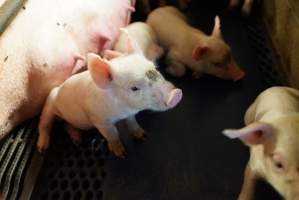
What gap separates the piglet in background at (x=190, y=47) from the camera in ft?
3.85

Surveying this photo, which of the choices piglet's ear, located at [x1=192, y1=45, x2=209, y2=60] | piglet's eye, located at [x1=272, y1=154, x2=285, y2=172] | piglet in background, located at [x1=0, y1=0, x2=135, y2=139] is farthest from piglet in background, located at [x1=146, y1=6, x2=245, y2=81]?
piglet's eye, located at [x1=272, y1=154, x2=285, y2=172]

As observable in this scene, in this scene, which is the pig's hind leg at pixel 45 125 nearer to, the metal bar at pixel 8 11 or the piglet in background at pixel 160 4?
the metal bar at pixel 8 11

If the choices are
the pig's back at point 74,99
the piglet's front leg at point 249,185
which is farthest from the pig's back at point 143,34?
the piglet's front leg at point 249,185

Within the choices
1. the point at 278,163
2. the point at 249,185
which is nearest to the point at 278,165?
the point at 278,163

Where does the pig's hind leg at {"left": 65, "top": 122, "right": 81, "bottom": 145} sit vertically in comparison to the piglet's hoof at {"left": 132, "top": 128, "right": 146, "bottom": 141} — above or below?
above

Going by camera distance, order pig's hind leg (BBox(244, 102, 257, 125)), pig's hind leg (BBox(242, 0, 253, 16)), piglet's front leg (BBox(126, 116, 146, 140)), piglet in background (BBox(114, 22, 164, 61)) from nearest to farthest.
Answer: pig's hind leg (BBox(244, 102, 257, 125)) < piglet's front leg (BBox(126, 116, 146, 140)) < piglet in background (BBox(114, 22, 164, 61)) < pig's hind leg (BBox(242, 0, 253, 16))

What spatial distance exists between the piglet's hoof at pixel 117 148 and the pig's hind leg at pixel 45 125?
17 cm

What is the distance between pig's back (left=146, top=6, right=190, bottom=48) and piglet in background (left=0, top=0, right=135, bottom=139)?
0.13m

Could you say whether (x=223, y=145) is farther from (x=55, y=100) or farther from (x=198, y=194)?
(x=55, y=100)

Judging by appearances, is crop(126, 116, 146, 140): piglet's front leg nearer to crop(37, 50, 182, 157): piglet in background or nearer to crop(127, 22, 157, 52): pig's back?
crop(37, 50, 182, 157): piglet in background

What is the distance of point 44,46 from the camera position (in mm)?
1108

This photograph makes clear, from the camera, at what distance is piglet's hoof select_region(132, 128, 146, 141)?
3.63 ft

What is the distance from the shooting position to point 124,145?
110 cm

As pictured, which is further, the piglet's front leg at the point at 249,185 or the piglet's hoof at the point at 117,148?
the piglet's hoof at the point at 117,148
